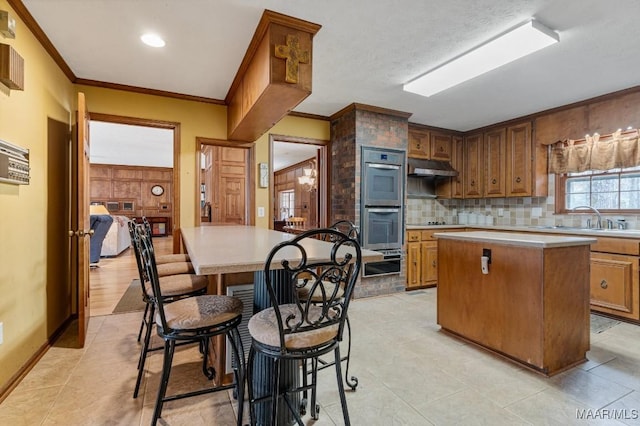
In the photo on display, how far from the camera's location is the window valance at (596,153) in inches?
134

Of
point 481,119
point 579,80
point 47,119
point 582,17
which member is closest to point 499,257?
point 582,17

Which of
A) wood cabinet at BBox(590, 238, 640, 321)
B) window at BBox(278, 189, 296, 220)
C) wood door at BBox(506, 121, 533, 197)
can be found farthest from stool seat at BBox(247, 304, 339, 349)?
window at BBox(278, 189, 296, 220)

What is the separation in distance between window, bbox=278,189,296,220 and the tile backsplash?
5822 millimetres

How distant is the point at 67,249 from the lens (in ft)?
9.82

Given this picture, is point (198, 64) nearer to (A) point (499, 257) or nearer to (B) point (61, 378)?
(B) point (61, 378)

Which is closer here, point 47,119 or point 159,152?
point 47,119

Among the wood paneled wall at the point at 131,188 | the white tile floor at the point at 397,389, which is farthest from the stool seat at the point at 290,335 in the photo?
the wood paneled wall at the point at 131,188

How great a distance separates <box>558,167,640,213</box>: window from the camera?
11.6ft

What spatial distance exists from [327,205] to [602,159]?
328 centimetres

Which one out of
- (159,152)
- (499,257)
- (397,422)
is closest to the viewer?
(397,422)

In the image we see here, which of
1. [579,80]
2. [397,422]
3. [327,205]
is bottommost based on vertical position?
[397,422]

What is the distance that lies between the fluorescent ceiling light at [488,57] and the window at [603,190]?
2267 mm

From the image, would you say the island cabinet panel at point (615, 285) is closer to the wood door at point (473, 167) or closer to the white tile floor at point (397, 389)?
the white tile floor at point (397, 389)

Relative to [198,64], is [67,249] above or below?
below
